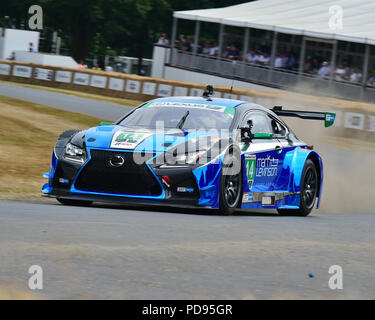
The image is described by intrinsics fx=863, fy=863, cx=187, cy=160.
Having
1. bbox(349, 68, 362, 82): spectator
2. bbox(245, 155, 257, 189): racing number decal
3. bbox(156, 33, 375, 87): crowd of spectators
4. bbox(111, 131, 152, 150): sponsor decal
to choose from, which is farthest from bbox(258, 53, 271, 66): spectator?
bbox(111, 131, 152, 150): sponsor decal

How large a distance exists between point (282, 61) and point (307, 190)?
2769 centimetres

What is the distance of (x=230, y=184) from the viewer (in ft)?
31.2

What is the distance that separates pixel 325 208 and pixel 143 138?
15.9ft

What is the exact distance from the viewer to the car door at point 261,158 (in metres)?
9.91

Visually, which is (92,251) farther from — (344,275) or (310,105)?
(310,105)

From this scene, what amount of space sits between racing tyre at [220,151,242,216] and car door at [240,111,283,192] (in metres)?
0.15

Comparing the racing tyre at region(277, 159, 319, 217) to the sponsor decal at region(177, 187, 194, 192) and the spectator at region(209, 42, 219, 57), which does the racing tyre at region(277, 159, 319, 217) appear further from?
the spectator at region(209, 42, 219, 57)

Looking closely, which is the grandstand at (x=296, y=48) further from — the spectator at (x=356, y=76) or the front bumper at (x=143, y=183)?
the front bumper at (x=143, y=183)

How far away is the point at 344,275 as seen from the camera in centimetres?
591

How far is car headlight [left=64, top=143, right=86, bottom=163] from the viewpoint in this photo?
938cm

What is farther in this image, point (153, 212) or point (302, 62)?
point (302, 62)

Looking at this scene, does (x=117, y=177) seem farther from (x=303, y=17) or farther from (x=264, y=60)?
(x=303, y=17)

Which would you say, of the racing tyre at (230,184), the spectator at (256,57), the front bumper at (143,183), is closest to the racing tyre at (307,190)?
the racing tyre at (230,184)
